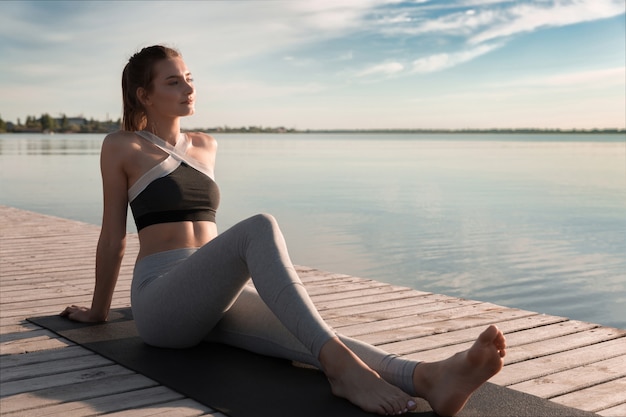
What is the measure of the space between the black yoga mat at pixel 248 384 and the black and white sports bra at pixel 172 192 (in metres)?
0.49

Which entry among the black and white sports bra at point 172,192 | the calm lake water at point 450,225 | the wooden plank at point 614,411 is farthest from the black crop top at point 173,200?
the calm lake water at point 450,225

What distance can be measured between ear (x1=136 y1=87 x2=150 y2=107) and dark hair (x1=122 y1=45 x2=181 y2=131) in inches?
0.5

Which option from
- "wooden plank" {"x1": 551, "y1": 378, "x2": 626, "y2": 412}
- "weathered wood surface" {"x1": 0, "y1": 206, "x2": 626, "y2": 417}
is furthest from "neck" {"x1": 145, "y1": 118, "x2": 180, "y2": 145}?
"wooden plank" {"x1": 551, "y1": 378, "x2": 626, "y2": 412}

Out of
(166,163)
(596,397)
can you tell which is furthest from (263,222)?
(596,397)

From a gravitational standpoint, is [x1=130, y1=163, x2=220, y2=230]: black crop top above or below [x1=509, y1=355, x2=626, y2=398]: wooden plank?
above

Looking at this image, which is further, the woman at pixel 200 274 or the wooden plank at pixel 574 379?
the wooden plank at pixel 574 379

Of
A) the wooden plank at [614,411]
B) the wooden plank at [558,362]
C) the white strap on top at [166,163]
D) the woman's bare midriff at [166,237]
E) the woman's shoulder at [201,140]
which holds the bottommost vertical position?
the wooden plank at [558,362]

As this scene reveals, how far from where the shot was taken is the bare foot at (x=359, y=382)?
78.3 inches

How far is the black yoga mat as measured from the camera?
207cm

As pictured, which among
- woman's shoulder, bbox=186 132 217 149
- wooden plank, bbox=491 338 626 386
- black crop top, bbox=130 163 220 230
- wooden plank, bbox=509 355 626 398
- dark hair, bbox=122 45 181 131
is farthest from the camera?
woman's shoulder, bbox=186 132 217 149

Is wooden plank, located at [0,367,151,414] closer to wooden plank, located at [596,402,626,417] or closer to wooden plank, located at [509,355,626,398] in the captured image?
wooden plank, located at [509,355,626,398]

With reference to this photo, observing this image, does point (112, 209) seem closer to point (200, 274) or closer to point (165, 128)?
point (165, 128)

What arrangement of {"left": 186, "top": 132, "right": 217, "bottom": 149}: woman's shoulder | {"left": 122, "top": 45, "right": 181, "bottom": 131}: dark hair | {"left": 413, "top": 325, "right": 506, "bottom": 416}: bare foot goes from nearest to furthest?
{"left": 413, "top": 325, "right": 506, "bottom": 416}: bare foot → {"left": 122, "top": 45, "right": 181, "bottom": 131}: dark hair → {"left": 186, "top": 132, "right": 217, "bottom": 149}: woman's shoulder

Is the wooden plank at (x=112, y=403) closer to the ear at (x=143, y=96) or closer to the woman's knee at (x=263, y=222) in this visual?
the woman's knee at (x=263, y=222)
